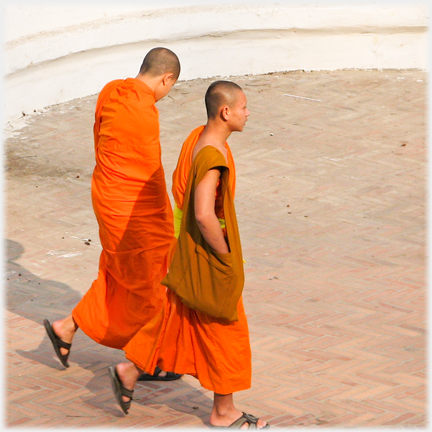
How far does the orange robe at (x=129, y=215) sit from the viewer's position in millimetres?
4598

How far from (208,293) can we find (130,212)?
912mm

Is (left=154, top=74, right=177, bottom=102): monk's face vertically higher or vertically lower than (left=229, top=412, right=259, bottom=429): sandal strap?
higher

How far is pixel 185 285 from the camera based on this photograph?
3969mm

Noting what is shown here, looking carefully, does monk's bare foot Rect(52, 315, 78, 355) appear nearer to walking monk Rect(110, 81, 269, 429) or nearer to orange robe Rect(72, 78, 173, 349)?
orange robe Rect(72, 78, 173, 349)

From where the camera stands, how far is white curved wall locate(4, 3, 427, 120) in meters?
9.70

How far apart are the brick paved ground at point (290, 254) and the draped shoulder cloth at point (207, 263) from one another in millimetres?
727

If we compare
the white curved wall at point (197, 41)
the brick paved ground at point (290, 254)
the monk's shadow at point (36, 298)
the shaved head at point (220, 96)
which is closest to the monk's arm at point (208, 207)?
the shaved head at point (220, 96)

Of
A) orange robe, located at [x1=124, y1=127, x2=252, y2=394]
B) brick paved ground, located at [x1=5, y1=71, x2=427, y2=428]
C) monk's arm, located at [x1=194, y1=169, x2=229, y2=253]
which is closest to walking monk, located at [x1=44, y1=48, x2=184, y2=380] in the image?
brick paved ground, located at [x1=5, y1=71, x2=427, y2=428]

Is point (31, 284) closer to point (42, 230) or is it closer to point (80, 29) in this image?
point (42, 230)

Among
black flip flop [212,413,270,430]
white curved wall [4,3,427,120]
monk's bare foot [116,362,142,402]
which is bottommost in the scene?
black flip flop [212,413,270,430]

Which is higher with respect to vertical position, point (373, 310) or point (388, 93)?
point (388, 93)

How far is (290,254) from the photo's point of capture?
256 inches

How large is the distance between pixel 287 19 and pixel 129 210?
286 inches

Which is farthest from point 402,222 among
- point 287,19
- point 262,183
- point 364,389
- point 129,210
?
point 287,19
